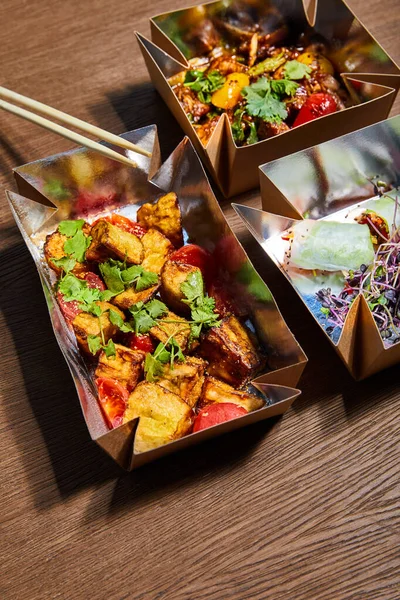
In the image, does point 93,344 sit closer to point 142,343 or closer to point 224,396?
point 142,343

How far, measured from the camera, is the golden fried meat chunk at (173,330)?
5.69 feet

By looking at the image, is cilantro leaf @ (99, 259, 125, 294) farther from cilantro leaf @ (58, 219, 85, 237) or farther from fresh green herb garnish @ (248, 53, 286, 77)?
fresh green herb garnish @ (248, 53, 286, 77)

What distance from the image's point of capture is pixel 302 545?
1593 millimetres

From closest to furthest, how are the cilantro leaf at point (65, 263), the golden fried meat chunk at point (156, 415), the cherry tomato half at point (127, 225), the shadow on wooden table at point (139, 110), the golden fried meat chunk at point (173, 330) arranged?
the golden fried meat chunk at point (156, 415) < the golden fried meat chunk at point (173, 330) < the cilantro leaf at point (65, 263) < the cherry tomato half at point (127, 225) < the shadow on wooden table at point (139, 110)

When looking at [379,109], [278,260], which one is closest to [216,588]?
[278,260]

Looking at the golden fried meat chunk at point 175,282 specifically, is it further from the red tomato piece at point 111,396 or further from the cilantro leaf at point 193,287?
the red tomato piece at point 111,396

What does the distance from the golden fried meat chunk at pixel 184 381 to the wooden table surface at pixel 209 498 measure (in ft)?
0.49

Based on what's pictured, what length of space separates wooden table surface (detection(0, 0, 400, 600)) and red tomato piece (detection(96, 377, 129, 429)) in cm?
13

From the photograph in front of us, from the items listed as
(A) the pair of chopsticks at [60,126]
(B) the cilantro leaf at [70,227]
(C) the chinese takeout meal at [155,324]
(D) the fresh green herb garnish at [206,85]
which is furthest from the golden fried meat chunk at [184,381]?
(D) the fresh green herb garnish at [206,85]

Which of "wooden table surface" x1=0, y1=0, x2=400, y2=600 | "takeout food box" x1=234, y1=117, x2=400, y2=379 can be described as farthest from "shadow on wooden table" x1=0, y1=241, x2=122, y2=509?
"takeout food box" x1=234, y1=117, x2=400, y2=379

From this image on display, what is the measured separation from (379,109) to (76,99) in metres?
1.15

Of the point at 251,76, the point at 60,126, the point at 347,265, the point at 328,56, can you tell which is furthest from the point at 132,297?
the point at 328,56

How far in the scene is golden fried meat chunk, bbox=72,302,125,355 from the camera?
5.65 feet

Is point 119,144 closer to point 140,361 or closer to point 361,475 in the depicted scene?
point 140,361
